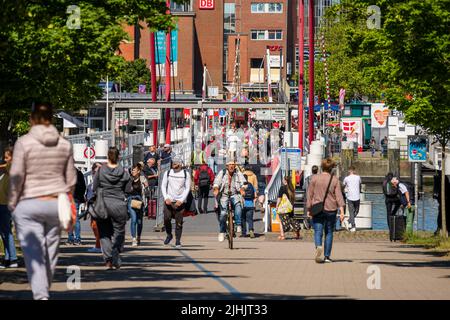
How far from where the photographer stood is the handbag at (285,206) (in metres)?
32.2

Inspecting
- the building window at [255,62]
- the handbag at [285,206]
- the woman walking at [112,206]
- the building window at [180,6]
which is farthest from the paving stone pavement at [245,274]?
the building window at [255,62]

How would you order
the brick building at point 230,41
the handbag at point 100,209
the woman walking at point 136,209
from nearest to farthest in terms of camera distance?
the handbag at point 100,209 < the woman walking at point 136,209 < the brick building at point 230,41

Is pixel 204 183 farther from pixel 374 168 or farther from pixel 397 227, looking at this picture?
pixel 374 168

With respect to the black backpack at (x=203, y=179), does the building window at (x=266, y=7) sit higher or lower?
higher

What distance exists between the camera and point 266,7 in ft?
526

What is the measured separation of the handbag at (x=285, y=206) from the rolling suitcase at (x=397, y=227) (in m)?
2.55

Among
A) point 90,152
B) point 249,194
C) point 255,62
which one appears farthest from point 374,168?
point 255,62

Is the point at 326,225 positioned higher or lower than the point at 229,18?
lower

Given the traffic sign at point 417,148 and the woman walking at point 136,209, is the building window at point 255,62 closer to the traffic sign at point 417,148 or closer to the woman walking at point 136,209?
the traffic sign at point 417,148

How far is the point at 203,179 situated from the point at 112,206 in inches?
878

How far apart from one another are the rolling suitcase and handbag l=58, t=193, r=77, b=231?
68.5 feet

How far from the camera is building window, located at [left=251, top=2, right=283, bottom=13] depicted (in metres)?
159

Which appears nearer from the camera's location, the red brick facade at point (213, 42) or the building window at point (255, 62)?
the red brick facade at point (213, 42)
